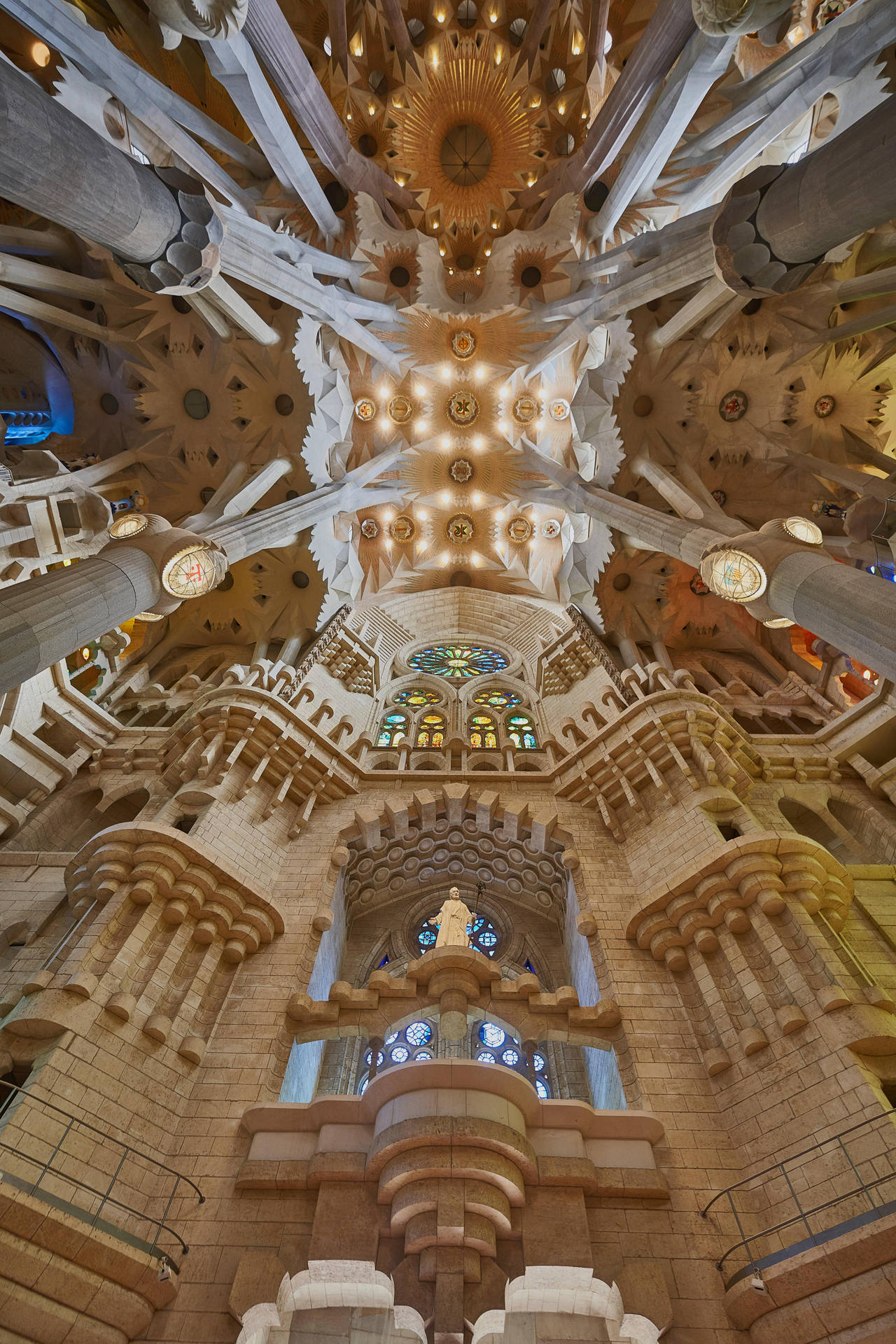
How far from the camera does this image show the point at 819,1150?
22.3 ft

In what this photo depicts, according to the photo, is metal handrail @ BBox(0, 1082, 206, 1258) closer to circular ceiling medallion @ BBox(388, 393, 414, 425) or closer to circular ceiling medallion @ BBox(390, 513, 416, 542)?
circular ceiling medallion @ BBox(390, 513, 416, 542)

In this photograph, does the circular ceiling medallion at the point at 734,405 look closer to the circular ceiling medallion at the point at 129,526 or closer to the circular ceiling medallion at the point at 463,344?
the circular ceiling medallion at the point at 463,344

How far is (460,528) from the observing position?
21781 millimetres

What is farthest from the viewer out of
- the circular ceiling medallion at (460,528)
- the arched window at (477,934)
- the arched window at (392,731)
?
the circular ceiling medallion at (460,528)

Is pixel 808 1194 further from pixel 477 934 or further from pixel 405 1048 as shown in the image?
pixel 477 934

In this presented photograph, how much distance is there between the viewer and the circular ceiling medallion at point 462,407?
20031 mm

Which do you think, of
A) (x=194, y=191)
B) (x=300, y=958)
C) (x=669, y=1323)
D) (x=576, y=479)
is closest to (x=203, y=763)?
(x=300, y=958)

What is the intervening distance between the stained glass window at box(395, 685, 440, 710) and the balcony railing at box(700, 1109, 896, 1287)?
11.8 m

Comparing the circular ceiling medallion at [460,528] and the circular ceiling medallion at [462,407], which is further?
the circular ceiling medallion at [460,528]

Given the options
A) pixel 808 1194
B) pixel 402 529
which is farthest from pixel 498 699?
pixel 808 1194

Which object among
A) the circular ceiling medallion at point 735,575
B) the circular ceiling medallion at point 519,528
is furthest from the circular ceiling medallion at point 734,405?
the circular ceiling medallion at point 735,575

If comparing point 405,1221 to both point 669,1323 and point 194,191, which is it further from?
A: point 194,191

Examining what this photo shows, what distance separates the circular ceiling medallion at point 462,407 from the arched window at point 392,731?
8877mm

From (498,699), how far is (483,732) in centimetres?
183
